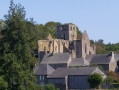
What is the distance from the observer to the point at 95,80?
1966 inches

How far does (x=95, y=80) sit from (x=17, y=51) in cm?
2634

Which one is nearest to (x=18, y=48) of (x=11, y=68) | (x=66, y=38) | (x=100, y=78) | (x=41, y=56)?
(x=11, y=68)

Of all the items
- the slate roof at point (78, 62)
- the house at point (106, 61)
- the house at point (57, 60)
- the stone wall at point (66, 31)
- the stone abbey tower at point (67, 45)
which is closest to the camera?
the slate roof at point (78, 62)

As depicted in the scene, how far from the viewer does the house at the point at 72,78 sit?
5122cm

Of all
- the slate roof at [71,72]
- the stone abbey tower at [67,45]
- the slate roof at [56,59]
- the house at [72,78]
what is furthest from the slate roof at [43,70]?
the stone abbey tower at [67,45]

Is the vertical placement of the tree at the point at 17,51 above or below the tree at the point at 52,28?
below

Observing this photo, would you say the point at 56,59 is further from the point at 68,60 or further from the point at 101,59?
the point at 101,59

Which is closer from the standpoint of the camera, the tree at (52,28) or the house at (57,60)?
the house at (57,60)

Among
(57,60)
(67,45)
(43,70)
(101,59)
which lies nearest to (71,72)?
(43,70)

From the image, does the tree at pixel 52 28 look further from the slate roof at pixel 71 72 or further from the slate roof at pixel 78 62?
the slate roof at pixel 71 72

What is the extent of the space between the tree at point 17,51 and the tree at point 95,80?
24847mm

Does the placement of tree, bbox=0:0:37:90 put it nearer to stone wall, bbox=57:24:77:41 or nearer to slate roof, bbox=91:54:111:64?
slate roof, bbox=91:54:111:64

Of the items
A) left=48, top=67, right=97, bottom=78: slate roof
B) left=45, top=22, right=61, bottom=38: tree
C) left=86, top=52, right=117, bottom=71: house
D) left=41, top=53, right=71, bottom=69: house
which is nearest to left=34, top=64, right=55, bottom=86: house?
left=48, top=67, right=97, bottom=78: slate roof

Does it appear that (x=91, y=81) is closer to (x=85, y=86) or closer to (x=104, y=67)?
(x=85, y=86)
